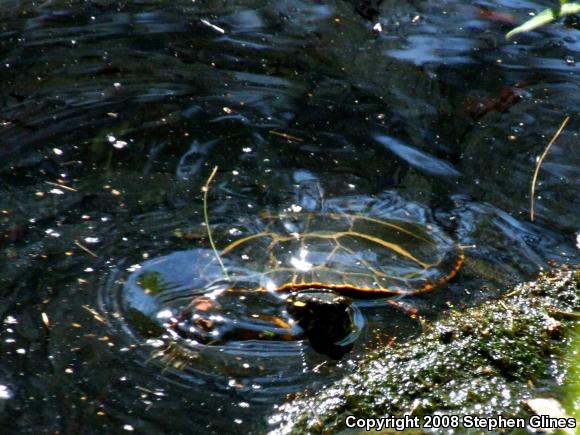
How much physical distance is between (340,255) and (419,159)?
119cm

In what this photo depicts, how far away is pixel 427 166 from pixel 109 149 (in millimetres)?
1758

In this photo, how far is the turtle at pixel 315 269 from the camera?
3518mm

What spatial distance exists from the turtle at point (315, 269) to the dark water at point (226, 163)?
2.4 inches

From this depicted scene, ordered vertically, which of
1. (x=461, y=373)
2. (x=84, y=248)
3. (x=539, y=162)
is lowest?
(x=539, y=162)

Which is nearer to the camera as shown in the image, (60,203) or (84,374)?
(84,374)

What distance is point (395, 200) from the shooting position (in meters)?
4.54

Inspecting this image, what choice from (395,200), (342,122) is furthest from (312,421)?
(342,122)

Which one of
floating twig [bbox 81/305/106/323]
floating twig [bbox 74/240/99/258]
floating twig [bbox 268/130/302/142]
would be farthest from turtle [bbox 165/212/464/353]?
floating twig [bbox 268/130/302/142]

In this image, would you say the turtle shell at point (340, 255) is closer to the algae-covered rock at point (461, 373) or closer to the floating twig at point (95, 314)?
the floating twig at point (95, 314)

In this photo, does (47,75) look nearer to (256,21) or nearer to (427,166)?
(256,21)

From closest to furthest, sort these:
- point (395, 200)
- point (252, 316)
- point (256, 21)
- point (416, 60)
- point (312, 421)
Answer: point (312, 421), point (252, 316), point (395, 200), point (416, 60), point (256, 21)

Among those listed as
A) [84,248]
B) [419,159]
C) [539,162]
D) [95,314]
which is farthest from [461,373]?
[539,162]

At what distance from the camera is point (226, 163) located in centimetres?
474

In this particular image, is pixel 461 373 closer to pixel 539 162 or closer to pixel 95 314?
pixel 95 314
